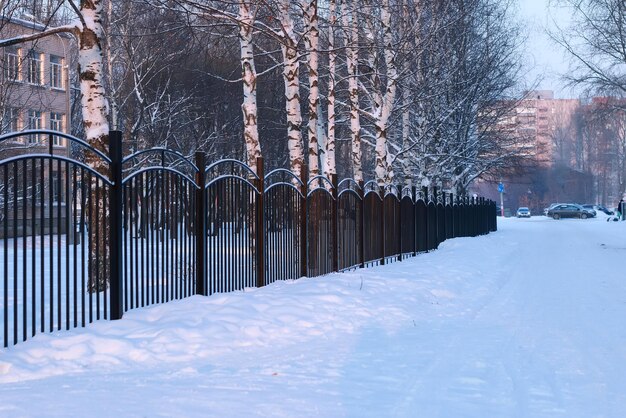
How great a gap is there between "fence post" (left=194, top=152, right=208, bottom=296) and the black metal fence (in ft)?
0.04

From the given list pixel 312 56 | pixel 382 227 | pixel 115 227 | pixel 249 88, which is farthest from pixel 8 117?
pixel 115 227

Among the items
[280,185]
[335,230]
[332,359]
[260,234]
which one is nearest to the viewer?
[332,359]

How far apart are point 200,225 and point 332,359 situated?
3090 mm

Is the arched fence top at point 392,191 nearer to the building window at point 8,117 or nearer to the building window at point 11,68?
the building window at point 11,68

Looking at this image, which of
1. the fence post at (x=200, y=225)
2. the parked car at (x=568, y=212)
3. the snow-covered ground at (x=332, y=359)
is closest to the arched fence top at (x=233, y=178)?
the fence post at (x=200, y=225)

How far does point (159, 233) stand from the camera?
8.79 metres

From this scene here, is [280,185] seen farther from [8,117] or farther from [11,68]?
[8,117]

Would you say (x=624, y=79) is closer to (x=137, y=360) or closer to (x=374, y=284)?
(x=374, y=284)

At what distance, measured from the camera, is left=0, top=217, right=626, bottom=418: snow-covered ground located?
527 centimetres

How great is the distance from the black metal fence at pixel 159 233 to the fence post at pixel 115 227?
10 mm

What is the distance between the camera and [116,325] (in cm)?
754

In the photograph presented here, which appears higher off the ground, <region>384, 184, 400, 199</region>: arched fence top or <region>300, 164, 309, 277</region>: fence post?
<region>384, 184, 400, 199</region>: arched fence top

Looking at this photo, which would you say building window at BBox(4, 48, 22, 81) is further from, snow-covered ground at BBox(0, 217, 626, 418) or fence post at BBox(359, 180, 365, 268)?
snow-covered ground at BBox(0, 217, 626, 418)

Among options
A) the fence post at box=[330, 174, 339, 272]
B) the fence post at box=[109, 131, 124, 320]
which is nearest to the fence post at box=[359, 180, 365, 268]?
the fence post at box=[330, 174, 339, 272]
